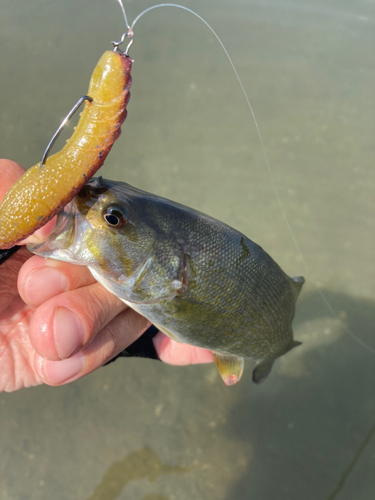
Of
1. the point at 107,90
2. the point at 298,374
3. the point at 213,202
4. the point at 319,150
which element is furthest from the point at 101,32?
the point at 298,374

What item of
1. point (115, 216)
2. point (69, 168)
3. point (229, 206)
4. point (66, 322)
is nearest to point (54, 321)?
point (66, 322)

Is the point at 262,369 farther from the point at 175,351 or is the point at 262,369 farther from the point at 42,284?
the point at 42,284

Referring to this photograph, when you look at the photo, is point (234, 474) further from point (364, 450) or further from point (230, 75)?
point (230, 75)

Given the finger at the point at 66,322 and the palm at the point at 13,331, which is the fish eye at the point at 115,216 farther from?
the palm at the point at 13,331

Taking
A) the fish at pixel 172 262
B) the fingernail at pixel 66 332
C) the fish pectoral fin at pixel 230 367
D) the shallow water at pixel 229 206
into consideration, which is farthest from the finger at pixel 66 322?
the shallow water at pixel 229 206

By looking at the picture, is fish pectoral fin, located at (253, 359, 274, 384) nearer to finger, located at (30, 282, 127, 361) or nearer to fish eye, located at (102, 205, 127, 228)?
finger, located at (30, 282, 127, 361)

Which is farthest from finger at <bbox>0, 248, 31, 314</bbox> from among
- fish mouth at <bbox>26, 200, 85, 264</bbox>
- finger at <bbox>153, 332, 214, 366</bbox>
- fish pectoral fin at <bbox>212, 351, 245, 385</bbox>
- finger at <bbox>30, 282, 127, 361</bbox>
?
fish pectoral fin at <bbox>212, 351, 245, 385</bbox>
